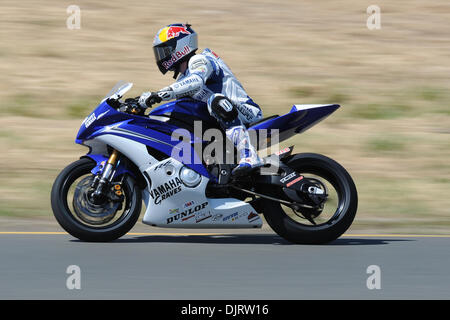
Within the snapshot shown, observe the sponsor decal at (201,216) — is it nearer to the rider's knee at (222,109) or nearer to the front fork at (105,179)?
the front fork at (105,179)

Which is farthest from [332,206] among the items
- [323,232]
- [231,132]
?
[231,132]

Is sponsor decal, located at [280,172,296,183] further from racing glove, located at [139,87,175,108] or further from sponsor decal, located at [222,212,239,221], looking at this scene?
racing glove, located at [139,87,175,108]

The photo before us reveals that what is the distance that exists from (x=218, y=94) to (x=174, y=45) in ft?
2.01

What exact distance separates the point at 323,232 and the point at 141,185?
164cm

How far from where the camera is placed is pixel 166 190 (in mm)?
7281

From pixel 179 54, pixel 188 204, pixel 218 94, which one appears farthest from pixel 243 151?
pixel 179 54

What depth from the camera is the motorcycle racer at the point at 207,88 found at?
7219 millimetres

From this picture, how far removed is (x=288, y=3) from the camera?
19.0m

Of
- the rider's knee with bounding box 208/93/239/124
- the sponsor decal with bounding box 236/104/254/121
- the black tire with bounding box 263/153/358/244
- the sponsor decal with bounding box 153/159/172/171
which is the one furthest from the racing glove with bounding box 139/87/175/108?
the black tire with bounding box 263/153/358/244

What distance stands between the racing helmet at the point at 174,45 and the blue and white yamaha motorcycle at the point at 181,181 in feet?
1.26

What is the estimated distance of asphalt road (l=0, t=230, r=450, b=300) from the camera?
5.53 meters

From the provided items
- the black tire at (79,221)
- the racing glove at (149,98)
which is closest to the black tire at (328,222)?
the black tire at (79,221)

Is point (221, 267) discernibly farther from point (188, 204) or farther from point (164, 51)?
point (164, 51)

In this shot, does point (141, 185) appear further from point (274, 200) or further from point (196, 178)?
point (274, 200)
